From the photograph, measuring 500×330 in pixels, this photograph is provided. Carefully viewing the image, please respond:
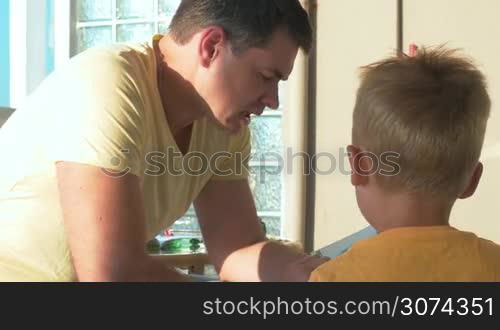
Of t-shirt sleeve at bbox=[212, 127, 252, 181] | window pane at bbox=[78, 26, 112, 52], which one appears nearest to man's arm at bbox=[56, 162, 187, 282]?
t-shirt sleeve at bbox=[212, 127, 252, 181]

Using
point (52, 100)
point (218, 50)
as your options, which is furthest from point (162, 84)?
point (52, 100)

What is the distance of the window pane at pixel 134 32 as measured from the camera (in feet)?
10.3

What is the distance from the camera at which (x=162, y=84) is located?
153cm

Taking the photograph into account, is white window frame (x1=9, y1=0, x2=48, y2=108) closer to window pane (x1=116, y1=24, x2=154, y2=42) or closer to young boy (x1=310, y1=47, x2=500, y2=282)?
window pane (x1=116, y1=24, x2=154, y2=42)

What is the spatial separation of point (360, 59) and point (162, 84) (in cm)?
126

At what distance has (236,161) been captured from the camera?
1.72 meters

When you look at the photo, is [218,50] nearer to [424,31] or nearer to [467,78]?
[467,78]

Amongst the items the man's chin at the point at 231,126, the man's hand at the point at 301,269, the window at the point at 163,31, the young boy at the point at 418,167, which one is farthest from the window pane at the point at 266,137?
the young boy at the point at 418,167

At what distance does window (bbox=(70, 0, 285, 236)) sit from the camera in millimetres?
2916

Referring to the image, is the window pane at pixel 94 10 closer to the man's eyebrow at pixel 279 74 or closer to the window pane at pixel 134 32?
the window pane at pixel 134 32

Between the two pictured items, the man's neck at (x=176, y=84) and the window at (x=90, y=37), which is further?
the window at (x=90, y=37)

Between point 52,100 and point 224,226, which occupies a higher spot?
point 52,100

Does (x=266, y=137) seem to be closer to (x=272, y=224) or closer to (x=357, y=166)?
(x=272, y=224)

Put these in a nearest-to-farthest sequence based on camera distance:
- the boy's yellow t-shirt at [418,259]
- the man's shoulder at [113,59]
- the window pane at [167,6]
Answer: the boy's yellow t-shirt at [418,259], the man's shoulder at [113,59], the window pane at [167,6]
